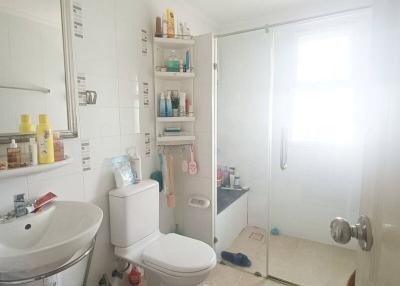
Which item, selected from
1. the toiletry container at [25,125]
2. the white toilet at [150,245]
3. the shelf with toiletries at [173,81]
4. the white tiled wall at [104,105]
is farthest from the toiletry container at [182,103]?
the toiletry container at [25,125]

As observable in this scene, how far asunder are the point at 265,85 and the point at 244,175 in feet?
3.16

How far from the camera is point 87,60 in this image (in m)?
1.36

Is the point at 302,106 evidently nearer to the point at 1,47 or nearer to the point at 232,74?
the point at 232,74

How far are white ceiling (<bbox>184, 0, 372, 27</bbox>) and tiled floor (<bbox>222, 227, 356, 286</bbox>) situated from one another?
2191mm

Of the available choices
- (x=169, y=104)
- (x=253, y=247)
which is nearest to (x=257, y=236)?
(x=253, y=247)

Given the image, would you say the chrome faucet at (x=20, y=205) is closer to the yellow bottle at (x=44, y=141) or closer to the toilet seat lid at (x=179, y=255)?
the yellow bottle at (x=44, y=141)

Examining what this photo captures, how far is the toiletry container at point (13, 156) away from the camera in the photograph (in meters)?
0.97

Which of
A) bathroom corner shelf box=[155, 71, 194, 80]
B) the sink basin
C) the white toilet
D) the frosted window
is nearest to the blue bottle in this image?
bathroom corner shelf box=[155, 71, 194, 80]

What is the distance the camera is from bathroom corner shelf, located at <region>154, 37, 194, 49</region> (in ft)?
5.77

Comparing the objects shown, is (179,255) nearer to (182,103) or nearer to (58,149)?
(58,149)

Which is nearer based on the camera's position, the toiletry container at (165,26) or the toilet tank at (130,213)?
the toilet tank at (130,213)

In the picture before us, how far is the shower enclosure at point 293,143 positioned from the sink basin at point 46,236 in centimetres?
127

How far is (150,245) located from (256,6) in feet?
7.24

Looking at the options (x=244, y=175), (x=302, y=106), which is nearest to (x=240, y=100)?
(x=302, y=106)
